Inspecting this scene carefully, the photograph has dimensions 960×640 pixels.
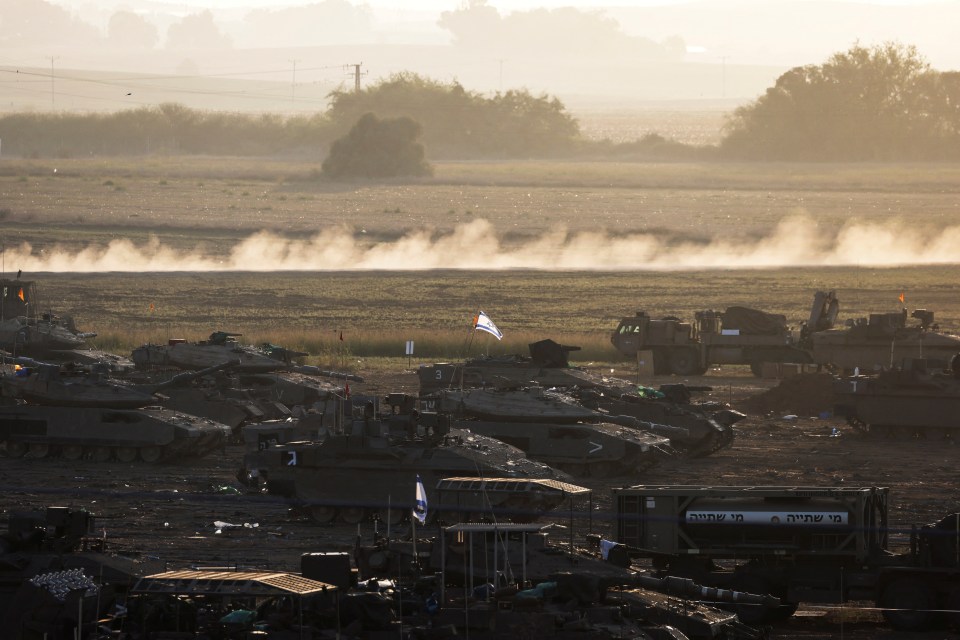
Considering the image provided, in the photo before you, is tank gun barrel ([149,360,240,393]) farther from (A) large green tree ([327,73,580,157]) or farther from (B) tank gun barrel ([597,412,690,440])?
(A) large green tree ([327,73,580,157])

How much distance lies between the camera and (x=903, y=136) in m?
116

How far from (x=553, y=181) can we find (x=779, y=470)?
79.2 metres

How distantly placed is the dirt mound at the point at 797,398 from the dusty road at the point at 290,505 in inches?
22.1

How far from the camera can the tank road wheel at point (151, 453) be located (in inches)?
1305

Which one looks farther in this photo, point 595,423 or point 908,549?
point 595,423

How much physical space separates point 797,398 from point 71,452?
52.6 feet

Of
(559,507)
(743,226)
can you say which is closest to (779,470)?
(559,507)

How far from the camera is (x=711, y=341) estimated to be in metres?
47.6

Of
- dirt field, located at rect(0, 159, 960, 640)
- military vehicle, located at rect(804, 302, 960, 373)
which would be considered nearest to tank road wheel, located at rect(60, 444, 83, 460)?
dirt field, located at rect(0, 159, 960, 640)

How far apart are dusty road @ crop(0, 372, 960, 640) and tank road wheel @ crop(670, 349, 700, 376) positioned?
24.9 feet

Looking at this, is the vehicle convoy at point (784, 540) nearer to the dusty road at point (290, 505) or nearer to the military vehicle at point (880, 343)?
the dusty road at point (290, 505)

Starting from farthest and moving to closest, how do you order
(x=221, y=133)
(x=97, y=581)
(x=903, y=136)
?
1. (x=221, y=133)
2. (x=903, y=136)
3. (x=97, y=581)

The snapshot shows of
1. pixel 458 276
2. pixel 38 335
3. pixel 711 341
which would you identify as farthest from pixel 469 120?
pixel 38 335

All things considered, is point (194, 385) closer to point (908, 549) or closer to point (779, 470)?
point (779, 470)
